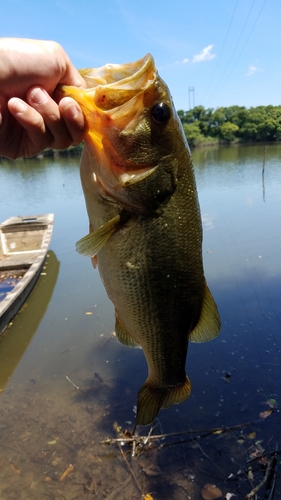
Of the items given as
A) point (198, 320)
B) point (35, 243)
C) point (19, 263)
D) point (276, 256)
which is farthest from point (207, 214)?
point (198, 320)

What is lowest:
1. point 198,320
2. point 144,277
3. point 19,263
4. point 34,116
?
point 19,263

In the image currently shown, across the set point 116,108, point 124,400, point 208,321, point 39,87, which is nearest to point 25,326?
point 124,400

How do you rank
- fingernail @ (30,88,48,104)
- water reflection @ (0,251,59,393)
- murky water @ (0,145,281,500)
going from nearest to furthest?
fingernail @ (30,88,48,104), murky water @ (0,145,281,500), water reflection @ (0,251,59,393)

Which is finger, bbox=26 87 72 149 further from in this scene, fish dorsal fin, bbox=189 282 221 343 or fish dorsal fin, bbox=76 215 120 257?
fish dorsal fin, bbox=189 282 221 343

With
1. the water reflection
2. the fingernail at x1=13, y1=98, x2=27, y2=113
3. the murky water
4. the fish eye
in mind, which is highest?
the fingernail at x1=13, y1=98, x2=27, y2=113

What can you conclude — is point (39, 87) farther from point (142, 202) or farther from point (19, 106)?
point (142, 202)

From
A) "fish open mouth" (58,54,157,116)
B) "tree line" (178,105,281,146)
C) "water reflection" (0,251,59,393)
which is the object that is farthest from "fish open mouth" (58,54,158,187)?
"tree line" (178,105,281,146)

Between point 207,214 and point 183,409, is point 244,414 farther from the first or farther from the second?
point 207,214
